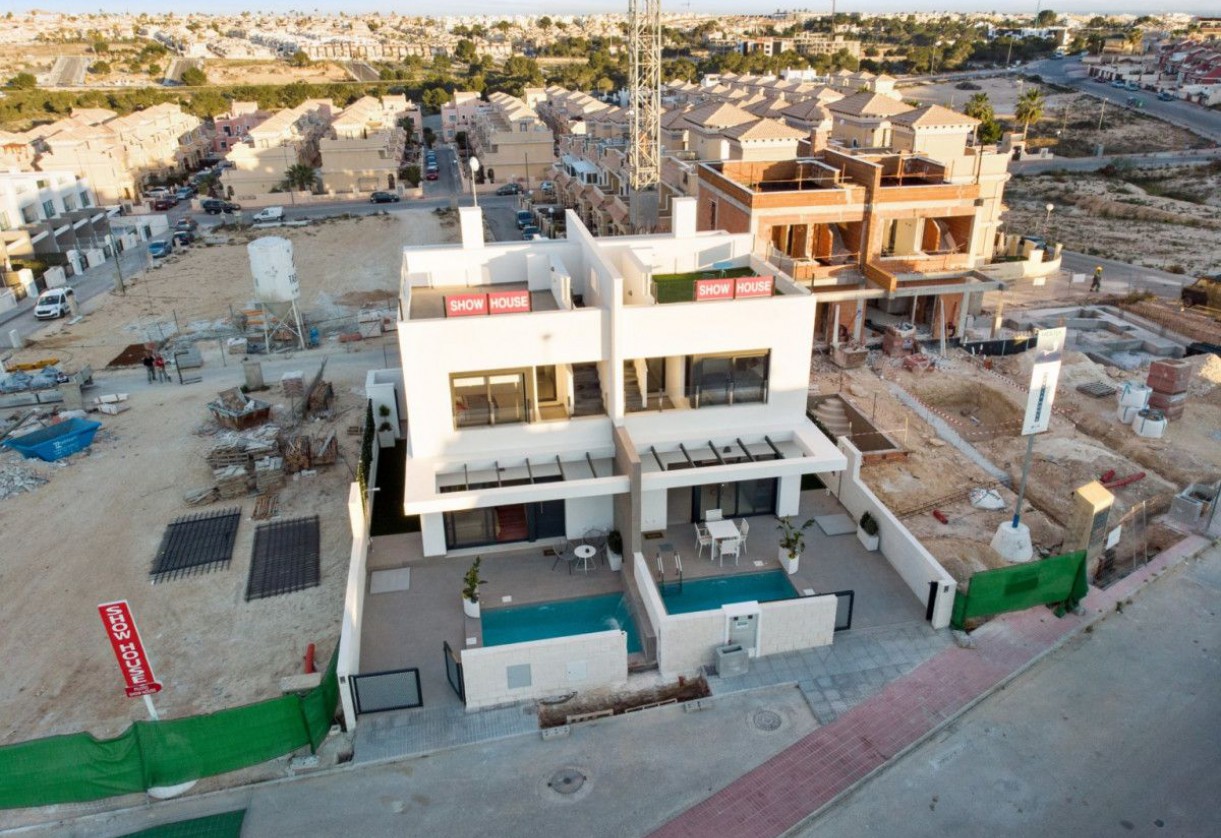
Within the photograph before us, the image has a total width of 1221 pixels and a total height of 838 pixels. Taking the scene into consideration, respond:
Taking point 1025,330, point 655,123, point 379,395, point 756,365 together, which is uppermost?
point 655,123

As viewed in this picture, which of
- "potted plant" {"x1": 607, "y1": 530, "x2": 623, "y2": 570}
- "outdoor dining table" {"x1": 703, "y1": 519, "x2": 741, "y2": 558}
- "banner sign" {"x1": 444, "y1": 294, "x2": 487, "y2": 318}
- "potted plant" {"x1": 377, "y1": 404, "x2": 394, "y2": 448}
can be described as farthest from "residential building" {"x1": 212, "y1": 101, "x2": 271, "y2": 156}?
"outdoor dining table" {"x1": 703, "y1": 519, "x2": 741, "y2": 558}

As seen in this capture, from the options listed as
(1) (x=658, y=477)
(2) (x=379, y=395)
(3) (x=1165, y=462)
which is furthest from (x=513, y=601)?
(3) (x=1165, y=462)

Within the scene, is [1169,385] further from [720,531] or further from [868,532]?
[720,531]

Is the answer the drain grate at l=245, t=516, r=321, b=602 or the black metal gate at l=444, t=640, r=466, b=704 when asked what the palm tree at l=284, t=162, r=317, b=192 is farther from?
the black metal gate at l=444, t=640, r=466, b=704

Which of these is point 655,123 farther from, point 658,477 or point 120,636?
point 120,636

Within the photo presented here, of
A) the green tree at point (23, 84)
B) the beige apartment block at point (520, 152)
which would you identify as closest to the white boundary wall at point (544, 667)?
the beige apartment block at point (520, 152)
